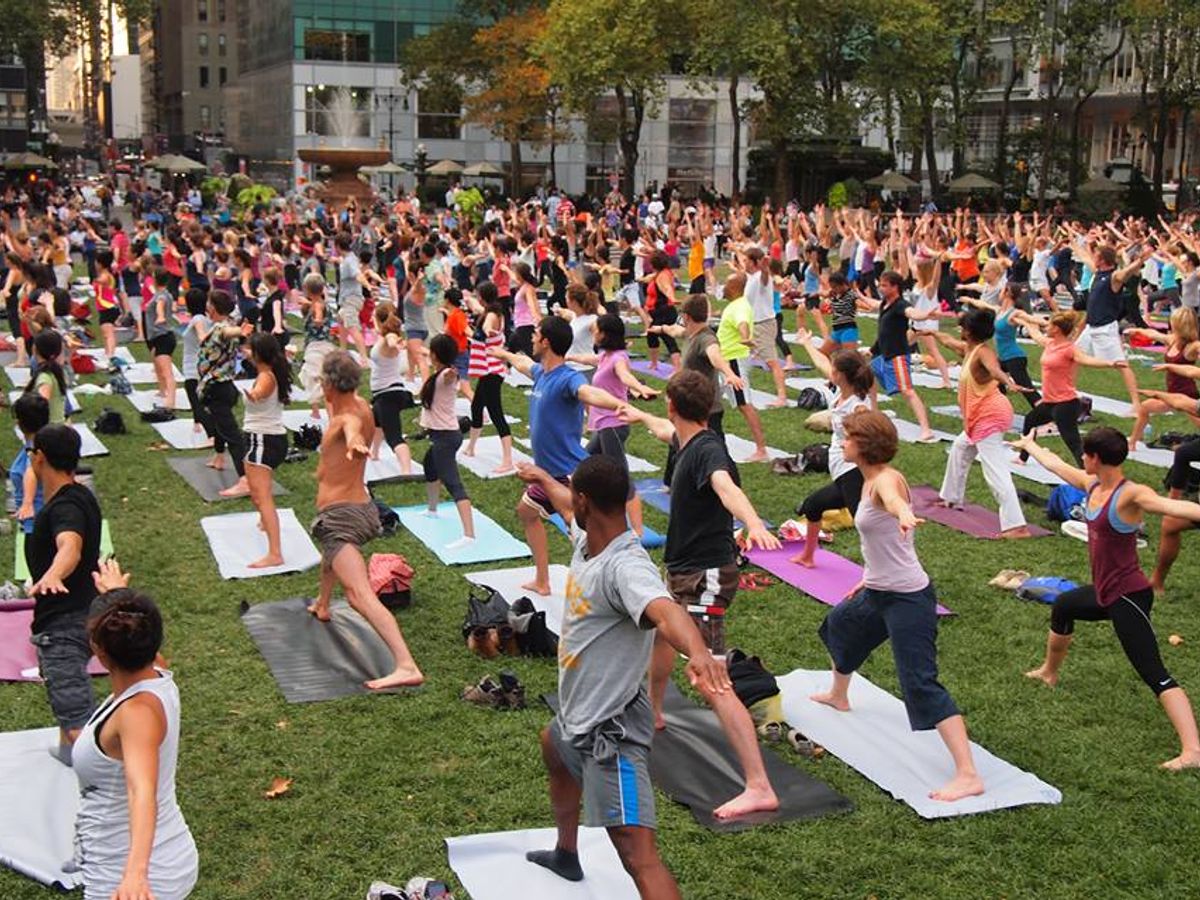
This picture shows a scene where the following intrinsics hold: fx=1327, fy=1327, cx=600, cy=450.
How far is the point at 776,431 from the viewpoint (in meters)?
14.9

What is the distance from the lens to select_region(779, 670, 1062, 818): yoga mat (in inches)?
247

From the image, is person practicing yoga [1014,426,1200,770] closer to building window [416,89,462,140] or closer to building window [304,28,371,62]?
building window [416,89,462,140]

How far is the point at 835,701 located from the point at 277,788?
2987mm

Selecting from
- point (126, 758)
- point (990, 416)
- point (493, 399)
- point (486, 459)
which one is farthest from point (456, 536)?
point (126, 758)

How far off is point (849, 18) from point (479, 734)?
40.8 metres

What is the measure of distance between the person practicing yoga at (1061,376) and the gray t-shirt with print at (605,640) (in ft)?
24.3

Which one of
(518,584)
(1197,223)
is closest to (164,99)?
(1197,223)

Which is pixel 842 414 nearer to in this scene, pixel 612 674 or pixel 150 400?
pixel 612 674

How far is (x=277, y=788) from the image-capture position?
6.35 m

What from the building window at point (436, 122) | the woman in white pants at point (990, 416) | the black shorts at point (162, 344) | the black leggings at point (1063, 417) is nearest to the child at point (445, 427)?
the woman in white pants at point (990, 416)

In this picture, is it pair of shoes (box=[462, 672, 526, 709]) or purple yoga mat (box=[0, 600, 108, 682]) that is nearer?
pair of shoes (box=[462, 672, 526, 709])

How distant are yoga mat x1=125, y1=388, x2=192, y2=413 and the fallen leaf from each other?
10.2 meters

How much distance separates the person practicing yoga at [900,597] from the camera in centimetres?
622

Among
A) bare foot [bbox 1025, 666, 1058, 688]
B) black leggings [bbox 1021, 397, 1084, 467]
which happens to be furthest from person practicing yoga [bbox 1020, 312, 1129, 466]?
bare foot [bbox 1025, 666, 1058, 688]
